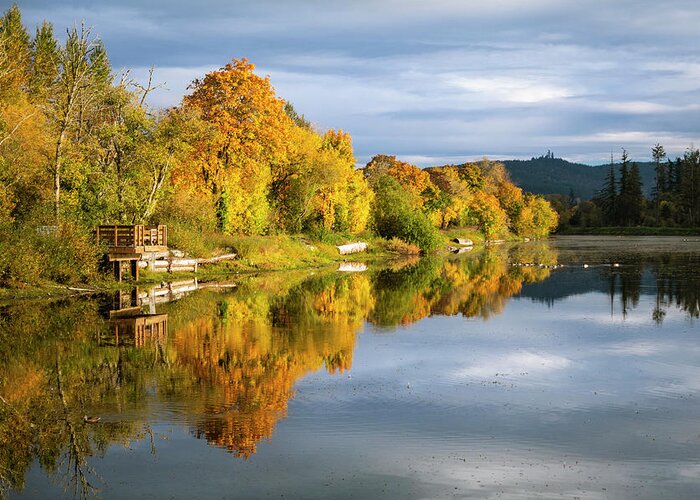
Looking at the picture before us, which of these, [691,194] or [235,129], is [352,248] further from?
[691,194]

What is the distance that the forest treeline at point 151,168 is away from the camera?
3550 cm

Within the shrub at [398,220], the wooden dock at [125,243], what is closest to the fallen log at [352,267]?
the shrub at [398,220]

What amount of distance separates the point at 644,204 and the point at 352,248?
119 meters

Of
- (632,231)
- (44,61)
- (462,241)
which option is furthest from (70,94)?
(632,231)

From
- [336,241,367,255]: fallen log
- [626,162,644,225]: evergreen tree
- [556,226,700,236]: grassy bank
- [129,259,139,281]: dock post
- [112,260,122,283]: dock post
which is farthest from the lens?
[626,162,644,225]: evergreen tree

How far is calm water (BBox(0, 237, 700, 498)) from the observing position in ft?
33.0

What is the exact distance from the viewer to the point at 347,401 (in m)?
14.2

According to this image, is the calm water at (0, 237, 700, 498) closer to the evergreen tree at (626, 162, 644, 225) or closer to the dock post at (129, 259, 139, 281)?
the dock post at (129, 259, 139, 281)

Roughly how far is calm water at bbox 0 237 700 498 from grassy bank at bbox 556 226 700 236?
123 metres

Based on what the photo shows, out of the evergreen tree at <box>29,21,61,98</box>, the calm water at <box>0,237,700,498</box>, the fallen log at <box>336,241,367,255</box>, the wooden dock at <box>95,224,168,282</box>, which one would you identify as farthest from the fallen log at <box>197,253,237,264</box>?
the evergreen tree at <box>29,21,61,98</box>

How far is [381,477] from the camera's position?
1005cm

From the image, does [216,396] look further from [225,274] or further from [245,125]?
[245,125]

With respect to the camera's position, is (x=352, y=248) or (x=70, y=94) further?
(x=352, y=248)

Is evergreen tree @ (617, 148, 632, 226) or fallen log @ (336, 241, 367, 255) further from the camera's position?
evergreen tree @ (617, 148, 632, 226)
